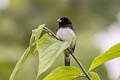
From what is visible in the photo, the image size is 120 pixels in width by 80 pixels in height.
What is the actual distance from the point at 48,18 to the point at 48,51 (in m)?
10.2

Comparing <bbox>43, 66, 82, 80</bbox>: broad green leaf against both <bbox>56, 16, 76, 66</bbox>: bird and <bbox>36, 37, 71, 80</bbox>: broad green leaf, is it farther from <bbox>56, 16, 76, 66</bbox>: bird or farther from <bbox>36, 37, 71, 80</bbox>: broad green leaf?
<bbox>56, 16, 76, 66</bbox>: bird

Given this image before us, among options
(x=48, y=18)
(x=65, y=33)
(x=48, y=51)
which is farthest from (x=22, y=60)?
(x=48, y=18)

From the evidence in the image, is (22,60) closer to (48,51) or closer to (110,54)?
(48,51)

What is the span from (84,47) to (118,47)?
301 inches

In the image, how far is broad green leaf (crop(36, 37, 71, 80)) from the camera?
100 cm

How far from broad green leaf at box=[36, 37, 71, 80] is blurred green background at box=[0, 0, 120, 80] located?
23.6 feet

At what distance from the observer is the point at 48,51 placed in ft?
3.51

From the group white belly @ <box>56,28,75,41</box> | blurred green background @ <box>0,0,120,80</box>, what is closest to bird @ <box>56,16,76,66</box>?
white belly @ <box>56,28,75,41</box>

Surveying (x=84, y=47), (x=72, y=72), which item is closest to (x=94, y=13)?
(x=84, y=47)

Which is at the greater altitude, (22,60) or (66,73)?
(22,60)

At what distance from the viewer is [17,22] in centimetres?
1195

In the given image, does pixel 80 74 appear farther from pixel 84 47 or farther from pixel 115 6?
pixel 115 6

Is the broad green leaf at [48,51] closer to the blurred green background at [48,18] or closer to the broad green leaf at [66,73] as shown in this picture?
the broad green leaf at [66,73]

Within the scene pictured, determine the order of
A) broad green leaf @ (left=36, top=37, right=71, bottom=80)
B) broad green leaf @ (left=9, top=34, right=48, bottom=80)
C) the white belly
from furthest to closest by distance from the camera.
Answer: the white belly → broad green leaf @ (left=9, top=34, right=48, bottom=80) → broad green leaf @ (left=36, top=37, right=71, bottom=80)
